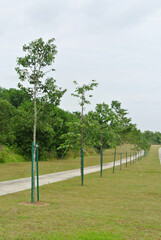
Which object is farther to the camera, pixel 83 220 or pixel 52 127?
pixel 52 127

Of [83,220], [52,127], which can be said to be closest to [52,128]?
[52,127]

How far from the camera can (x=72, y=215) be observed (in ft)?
29.2

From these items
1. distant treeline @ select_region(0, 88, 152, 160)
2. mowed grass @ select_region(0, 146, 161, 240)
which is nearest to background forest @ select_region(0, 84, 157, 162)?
distant treeline @ select_region(0, 88, 152, 160)

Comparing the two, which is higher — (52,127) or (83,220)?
(52,127)

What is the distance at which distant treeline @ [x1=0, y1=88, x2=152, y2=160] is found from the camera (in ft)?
42.5

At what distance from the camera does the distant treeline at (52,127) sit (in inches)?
511

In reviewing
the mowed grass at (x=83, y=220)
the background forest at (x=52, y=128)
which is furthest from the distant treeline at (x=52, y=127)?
the mowed grass at (x=83, y=220)

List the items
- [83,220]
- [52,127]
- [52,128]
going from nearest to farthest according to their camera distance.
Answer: [83,220] → [52,127] → [52,128]

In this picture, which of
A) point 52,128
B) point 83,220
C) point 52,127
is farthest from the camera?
point 52,128

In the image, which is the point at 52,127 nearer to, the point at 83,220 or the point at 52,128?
the point at 52,128

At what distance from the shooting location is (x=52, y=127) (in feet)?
53.6

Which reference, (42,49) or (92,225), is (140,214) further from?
(42,49)

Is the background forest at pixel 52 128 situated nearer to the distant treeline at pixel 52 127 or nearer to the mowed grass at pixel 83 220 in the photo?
the distant treeline at pixel 52 127

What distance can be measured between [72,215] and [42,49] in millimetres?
7305
